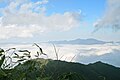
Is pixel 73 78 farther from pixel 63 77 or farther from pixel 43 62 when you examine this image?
pixel 43 62

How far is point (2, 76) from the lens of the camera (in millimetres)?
2641

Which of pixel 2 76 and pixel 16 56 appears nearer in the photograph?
pixel 2 76

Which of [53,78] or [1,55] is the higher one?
[1,55]

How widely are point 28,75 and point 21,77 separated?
113mm

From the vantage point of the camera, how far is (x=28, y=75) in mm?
2707

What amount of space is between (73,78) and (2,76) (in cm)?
65

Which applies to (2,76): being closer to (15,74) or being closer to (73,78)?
(15,74)

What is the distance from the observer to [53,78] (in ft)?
9.18

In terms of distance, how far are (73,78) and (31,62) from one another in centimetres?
46

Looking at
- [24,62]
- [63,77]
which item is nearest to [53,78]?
[63,77]

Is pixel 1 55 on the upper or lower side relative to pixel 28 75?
upper

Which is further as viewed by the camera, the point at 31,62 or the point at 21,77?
the point at 31,62

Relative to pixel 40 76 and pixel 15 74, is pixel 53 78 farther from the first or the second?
pixel 15 74

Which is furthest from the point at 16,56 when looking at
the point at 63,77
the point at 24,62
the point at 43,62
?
the point at 63,77
